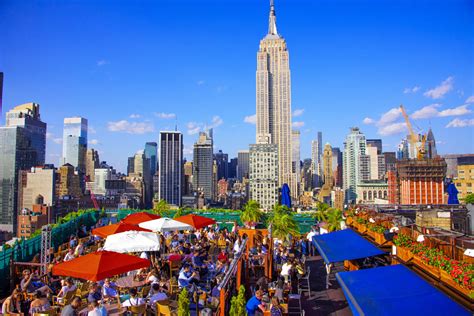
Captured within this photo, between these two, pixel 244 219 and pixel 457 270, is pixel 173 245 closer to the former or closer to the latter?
pixel 244 219

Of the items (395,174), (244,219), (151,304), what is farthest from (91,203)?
(151,304)

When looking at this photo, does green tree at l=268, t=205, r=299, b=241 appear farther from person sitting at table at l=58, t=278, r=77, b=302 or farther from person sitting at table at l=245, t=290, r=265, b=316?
person sitting at table at l=58, t=278, r=77, b=302

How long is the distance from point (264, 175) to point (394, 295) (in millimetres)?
166344

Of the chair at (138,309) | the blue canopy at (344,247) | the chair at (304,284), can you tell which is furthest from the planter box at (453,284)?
the chair at (138,309)

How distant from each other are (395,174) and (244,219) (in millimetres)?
133378

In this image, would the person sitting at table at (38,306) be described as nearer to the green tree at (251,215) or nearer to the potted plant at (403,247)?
the potted plant at (403,247)

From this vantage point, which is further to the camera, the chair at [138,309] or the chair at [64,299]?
the chair at [64,299]

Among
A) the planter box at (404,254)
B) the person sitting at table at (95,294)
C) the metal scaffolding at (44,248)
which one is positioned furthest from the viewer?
the metal scaffolding at (44,248)

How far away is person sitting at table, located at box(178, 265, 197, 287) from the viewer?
11.4m

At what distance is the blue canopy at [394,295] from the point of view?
253 inches

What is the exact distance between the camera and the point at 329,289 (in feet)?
40.8

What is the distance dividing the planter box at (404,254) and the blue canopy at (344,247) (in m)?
0.68

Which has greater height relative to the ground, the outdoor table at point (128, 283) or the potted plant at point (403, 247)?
the potted plant at point (403, 247)

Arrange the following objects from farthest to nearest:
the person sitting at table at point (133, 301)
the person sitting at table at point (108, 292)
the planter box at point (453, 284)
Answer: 1. the person sitting at table at point (108, 292)
2. the person sitting at table at point (133, 301)
3. the planter box at point (453, 284)
